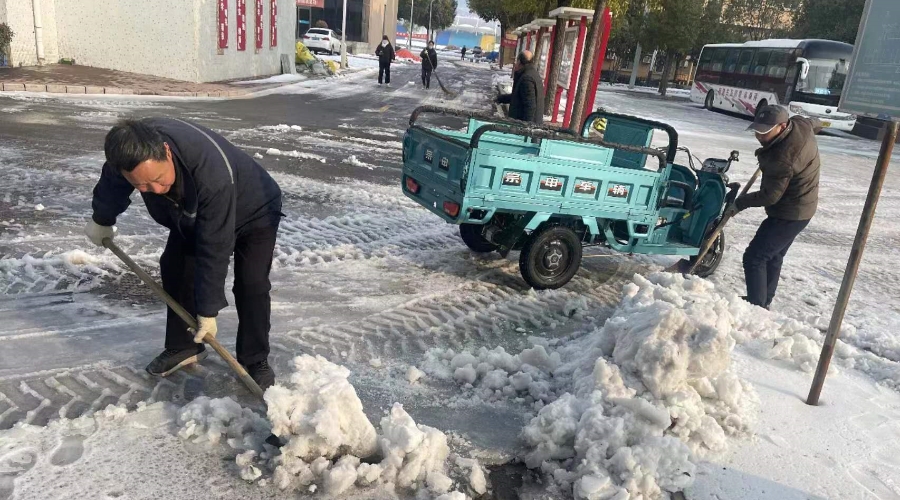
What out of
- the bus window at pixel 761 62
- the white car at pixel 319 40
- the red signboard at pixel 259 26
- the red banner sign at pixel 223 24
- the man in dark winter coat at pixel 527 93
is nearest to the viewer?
the man in dark winter coat at pixel 527 93

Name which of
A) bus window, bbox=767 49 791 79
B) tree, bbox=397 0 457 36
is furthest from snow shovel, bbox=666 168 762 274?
tree, bbox=397 0 457 36

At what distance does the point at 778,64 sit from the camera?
2295 centimetres

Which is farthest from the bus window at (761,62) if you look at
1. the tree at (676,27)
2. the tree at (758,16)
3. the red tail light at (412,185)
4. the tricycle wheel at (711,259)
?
the red tail light at (412,185)

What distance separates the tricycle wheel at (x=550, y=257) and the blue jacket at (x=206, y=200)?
8.05 ft

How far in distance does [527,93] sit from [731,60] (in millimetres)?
23239

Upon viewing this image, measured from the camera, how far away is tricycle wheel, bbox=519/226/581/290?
195 inches

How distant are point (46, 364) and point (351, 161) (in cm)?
625

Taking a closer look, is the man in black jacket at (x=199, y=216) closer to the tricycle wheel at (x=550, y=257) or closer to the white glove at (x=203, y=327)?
the white glove at (x=203, y=327)

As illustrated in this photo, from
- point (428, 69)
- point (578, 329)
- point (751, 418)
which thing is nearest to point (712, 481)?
point (751, 418)

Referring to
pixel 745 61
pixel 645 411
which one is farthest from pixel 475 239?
pixel 745 61

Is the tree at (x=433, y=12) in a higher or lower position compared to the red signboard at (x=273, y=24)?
higher

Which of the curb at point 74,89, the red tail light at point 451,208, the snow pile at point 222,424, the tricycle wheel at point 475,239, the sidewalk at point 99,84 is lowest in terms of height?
the snow pile at point 222,424

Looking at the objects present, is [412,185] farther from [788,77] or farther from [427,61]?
[788,77]

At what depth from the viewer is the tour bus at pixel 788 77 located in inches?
840
